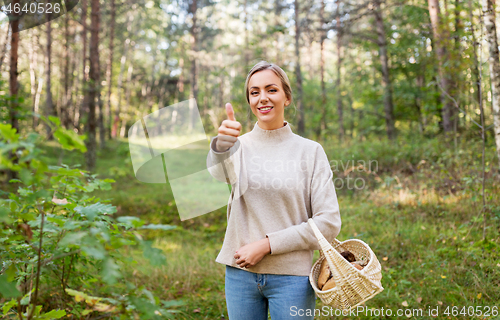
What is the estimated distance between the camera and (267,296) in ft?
5.33

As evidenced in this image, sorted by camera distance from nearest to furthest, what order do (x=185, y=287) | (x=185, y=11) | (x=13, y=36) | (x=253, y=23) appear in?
(x=185, y=287) → (x=13, y=36) → (x=185, y=11) → (x=253, y=23)

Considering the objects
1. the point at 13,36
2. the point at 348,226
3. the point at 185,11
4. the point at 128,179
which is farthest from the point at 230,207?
the point at 185,11

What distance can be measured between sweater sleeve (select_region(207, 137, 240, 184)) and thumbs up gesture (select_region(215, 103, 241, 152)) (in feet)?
0.18

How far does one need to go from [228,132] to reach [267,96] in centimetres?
36

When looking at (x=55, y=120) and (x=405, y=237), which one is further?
(x=405, y=237)

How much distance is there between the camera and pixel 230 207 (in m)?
1.76

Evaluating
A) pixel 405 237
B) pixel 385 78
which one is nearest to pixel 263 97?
pixel 405 237

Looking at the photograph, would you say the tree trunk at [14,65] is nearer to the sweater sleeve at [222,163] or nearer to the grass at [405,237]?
the grass at [405,237]

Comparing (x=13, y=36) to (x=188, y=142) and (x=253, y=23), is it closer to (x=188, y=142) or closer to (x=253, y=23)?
(x=188, y=142)

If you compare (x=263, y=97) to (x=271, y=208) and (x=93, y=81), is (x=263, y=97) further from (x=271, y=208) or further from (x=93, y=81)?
(x=93, y=81)

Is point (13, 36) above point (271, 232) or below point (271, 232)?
above

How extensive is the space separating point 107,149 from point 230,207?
15.8m

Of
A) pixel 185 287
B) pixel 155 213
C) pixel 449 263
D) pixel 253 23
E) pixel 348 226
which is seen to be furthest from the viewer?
pixel 253 23

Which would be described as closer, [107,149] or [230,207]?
[230,207]
